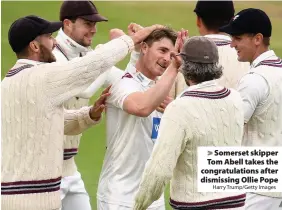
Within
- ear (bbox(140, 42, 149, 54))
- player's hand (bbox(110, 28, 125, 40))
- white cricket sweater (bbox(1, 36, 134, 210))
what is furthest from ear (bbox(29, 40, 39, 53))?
ear (bbox(140, 42, 149, 54))

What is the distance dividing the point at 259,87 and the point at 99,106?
1.17 metres

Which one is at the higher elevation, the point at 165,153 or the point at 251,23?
the point at 251,23

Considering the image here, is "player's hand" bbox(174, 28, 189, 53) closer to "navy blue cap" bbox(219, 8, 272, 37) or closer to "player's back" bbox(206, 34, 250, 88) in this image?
"navy blue cap" bbox(219, 8, 272, 37)

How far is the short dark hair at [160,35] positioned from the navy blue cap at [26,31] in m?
0.83

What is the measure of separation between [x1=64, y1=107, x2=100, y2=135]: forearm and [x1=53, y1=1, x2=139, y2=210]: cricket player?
33cm

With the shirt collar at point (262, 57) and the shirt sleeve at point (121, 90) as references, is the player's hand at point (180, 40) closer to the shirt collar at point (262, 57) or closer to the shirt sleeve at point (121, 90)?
the shirt sleeve at point (121, 90)

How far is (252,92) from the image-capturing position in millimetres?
6832

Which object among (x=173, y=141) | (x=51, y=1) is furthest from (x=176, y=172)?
(x=51, y=1)

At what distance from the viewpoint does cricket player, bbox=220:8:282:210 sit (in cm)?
687

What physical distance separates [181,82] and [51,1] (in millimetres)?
9802

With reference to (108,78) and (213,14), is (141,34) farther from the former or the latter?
(213,14)

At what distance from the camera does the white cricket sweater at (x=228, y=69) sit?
24.7 feet

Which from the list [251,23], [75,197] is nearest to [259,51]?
[251,23]

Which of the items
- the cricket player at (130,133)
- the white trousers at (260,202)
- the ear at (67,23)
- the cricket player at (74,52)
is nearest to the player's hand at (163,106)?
the cricket player at (130,133)
